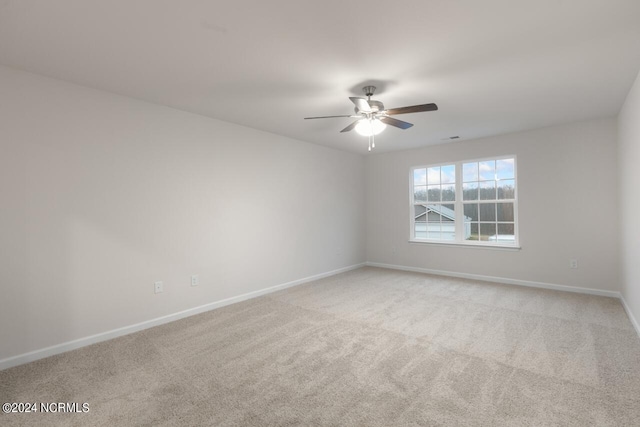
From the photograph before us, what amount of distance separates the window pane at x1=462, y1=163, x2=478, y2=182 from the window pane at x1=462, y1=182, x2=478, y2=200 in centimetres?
9

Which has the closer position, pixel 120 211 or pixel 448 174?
pixel 120 211

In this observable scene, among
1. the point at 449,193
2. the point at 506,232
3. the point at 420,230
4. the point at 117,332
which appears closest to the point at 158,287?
the point at 117,332

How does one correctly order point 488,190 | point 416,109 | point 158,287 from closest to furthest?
point 416,109
point 158,287
point 488,190

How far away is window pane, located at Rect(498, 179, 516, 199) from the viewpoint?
16.2 ft

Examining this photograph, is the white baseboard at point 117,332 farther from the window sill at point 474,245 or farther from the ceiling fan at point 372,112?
the window sill at point 474,245

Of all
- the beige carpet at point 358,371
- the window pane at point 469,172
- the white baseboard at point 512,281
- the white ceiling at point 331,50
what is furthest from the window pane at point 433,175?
the beige carpet at point 358,371

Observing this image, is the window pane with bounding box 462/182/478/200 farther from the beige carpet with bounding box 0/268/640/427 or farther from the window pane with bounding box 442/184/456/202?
the beige carpet with bounding box 0/268/640/427

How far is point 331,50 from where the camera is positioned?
7.52ft

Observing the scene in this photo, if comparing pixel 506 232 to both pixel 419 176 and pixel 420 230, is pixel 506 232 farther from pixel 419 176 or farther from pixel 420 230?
pixel 419 176

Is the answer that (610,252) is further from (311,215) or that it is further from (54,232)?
(54,232)

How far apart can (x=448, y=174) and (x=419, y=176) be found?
536 mm

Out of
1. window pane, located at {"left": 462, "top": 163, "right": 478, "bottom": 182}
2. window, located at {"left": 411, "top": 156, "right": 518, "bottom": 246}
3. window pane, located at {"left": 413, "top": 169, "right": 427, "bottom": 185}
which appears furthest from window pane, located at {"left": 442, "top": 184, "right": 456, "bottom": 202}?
window pane, located at {"left": 413, "top": 169, "right": 427, "bottom": 185}

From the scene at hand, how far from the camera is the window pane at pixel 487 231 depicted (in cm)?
516

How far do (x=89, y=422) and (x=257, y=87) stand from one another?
279 centimetres
